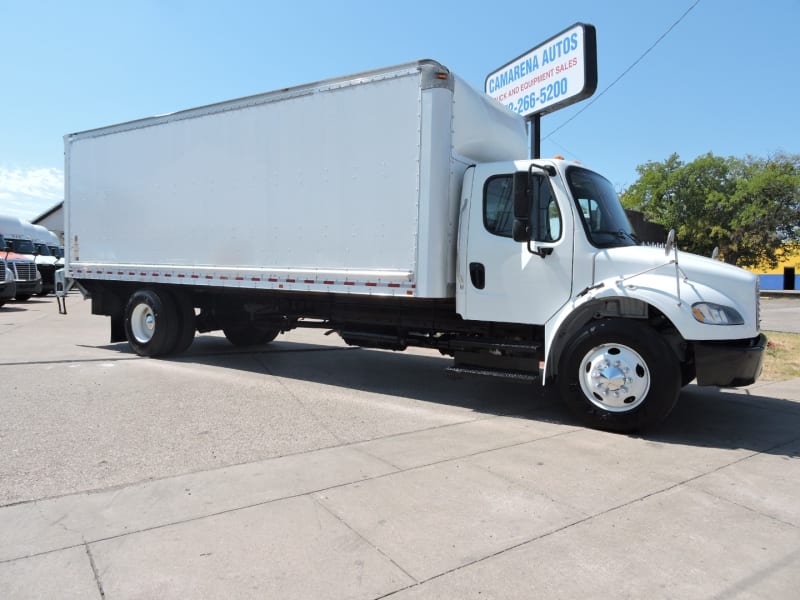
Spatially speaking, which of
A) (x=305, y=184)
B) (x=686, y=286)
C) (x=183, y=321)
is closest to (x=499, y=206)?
(x=686, y=286)

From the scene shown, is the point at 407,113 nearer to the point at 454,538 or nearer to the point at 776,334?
the point at 454,538

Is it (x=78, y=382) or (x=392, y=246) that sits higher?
(x=392, y=246)

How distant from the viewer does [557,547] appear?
3053mm

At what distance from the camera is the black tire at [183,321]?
350 inches

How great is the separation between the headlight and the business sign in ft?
24.6

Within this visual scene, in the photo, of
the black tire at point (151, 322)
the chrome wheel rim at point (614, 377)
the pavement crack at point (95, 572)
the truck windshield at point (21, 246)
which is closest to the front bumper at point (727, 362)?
the chrome wheel rim at point (614, 377)

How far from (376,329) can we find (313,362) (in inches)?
85.4

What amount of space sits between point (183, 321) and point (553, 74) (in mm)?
8743

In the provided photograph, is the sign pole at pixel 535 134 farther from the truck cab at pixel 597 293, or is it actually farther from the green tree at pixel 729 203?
the green tree at pixel 729 203

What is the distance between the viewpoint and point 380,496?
12.0ft

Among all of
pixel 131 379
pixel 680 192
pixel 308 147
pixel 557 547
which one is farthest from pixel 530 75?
pixel 680 192

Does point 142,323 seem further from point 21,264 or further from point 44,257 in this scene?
point 44,257

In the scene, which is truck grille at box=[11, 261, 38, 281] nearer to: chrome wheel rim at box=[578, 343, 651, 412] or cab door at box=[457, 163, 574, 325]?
cab door at box=[457, 163, 574, 325]

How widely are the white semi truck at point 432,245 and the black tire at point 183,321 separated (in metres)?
0.27
